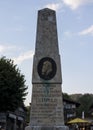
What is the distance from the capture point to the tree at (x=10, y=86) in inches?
1679

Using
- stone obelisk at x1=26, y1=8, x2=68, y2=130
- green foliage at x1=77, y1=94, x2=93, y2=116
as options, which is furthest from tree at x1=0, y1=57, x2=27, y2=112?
green foliage at x1=77, y1=94, x2=93, y2=116

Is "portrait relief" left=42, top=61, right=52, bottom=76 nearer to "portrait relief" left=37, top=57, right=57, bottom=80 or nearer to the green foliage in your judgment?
"portrait relief" left=37, top=57, right=57, bottom=80

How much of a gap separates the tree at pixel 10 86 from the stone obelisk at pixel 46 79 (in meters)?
19.2

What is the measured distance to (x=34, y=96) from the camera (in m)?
22.7

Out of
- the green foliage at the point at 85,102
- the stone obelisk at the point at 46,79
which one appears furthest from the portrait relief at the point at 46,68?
the green foliage at the point at 85,102

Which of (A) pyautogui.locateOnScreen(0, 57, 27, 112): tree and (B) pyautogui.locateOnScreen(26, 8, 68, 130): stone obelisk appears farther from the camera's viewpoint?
(A) pyautogui.locateOnScreen(0, 57, 27, 112): tree

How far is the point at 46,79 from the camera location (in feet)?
75.8

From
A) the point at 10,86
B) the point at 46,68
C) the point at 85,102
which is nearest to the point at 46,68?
the point at 46,68

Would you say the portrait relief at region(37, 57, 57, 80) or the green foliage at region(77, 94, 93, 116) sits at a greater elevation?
the green foliage at region(77, 94, 93, 116)

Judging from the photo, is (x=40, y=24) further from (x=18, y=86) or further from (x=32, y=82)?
(x=18, y=86)

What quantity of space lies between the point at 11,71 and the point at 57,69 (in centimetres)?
2129

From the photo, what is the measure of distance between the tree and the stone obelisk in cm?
1921

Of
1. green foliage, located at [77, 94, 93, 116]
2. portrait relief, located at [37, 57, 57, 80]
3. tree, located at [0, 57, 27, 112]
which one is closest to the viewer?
portrait relief, located at [37, 57, 57, 80]

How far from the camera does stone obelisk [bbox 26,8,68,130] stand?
73.7 feet
